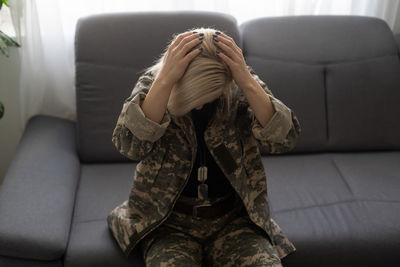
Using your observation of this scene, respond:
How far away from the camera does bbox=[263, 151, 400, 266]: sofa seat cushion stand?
4.76 ft

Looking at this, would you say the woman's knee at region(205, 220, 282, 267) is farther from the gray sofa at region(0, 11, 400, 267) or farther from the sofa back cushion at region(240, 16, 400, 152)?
the sofa back cushion at region(240, 16, 400, 152)

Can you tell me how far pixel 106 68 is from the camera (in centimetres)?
183

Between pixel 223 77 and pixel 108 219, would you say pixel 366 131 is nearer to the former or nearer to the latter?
pixel 223 77

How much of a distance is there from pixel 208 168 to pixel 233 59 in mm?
353

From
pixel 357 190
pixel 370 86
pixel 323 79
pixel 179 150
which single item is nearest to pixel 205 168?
pixel 179 150

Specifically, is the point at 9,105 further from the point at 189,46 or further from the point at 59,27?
the point at 189,46

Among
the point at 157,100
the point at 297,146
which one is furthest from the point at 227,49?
the point at 297,146

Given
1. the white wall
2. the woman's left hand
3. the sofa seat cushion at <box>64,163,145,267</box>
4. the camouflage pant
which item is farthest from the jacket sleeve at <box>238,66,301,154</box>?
the white wall

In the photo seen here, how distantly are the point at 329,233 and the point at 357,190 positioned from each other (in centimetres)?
31

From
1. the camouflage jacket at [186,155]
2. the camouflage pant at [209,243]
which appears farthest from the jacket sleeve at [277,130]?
the camouflage pant at [209,243]

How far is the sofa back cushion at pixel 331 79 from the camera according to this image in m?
1.92

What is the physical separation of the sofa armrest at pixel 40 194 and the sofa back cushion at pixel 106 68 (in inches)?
4.5

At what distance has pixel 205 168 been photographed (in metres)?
1.29

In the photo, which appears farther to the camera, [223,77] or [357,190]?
[357,190]
